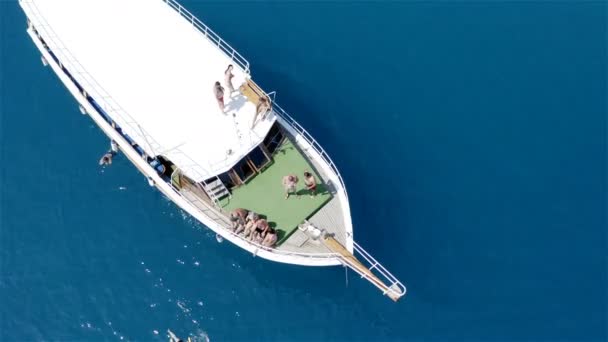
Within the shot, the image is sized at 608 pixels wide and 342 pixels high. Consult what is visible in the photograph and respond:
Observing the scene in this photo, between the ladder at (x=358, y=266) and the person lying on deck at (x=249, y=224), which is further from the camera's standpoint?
the person lying on deck at (x=249, y=224)

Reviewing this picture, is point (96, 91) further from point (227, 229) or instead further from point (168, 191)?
point (227, 229)

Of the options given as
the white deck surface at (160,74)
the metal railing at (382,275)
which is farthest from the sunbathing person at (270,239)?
the metal railing at (382,275)

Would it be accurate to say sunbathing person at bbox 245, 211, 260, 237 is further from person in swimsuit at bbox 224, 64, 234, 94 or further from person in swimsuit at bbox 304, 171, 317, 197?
person in swimsuit at bbox 224, 64, 234, 94

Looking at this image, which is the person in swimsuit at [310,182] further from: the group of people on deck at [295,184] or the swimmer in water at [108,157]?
the swimmer in water at [108,157]

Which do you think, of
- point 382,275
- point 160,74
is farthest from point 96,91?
point 382,275

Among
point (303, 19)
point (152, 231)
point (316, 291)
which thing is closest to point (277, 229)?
point (316, 291)
